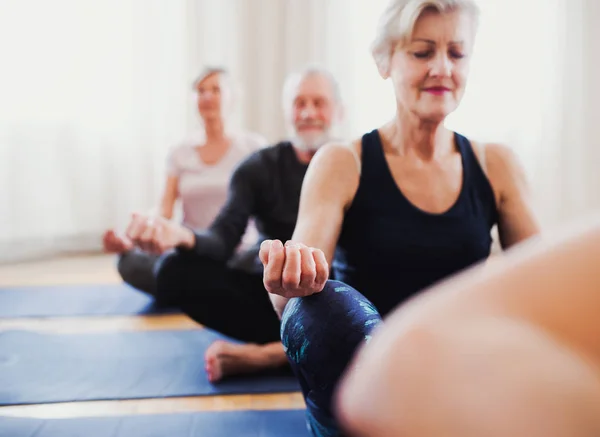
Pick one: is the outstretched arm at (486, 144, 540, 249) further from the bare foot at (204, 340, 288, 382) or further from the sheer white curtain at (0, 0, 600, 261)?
the sheer white curtain at (0, 0, 600, 261)

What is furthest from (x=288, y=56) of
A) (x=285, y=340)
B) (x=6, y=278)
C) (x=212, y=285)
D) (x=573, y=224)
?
(x=573, y=224)

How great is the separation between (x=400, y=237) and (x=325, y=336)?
317mm

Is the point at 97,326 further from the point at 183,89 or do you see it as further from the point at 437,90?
→ the point at 183,89

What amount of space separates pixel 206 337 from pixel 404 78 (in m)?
1.05

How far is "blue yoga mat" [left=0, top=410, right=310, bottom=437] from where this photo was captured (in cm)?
114

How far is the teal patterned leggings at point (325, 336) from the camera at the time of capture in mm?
699

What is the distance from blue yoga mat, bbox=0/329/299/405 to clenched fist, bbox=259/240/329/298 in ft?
2.33

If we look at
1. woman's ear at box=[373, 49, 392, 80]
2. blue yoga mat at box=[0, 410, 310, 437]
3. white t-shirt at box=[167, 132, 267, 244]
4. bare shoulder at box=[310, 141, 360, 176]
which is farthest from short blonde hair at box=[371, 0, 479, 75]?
white t-shirt at box=[167, 132, 267, 244]

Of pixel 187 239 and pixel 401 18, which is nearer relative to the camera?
pixel 401 18

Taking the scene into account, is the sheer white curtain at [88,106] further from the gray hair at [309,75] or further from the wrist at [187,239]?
the wrist at [187,239]

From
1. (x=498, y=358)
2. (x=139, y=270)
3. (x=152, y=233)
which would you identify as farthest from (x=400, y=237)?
(x=139, y=270)

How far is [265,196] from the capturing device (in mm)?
1512

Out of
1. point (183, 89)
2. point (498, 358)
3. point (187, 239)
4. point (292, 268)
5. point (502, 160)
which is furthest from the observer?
point (183, 89)

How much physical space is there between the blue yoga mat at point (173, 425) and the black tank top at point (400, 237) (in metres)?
0.37
